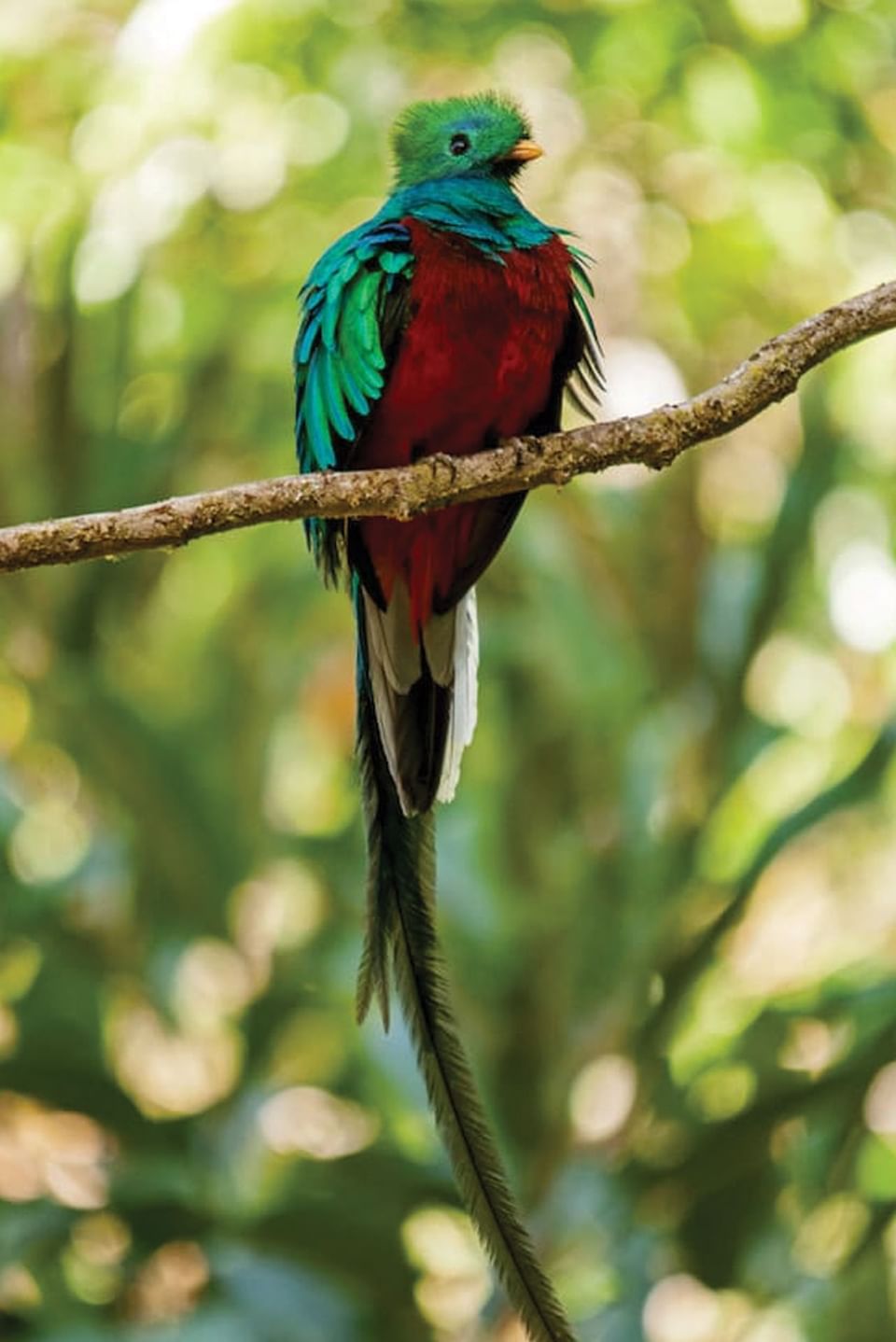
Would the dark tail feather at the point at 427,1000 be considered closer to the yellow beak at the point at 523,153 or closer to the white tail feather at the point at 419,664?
the white tail feather at the point at 419,664

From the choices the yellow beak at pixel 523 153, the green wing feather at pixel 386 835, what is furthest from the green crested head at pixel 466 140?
the green wing feather at pixel 386 835

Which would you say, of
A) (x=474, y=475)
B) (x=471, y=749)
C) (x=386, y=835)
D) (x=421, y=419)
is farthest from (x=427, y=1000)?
(x=471, y=749)

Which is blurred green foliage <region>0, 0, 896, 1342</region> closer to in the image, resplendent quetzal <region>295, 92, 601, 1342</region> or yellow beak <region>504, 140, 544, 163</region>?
resplendent quetzal <region>295, 92, 601, 1342</region>

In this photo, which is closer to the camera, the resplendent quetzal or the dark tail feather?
the dark tail feather

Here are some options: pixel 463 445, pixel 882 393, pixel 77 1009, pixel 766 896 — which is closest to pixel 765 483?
pixel 882 393

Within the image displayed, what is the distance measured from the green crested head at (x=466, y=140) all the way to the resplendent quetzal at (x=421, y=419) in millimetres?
60

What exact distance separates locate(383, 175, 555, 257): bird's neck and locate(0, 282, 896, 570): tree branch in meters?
0.40

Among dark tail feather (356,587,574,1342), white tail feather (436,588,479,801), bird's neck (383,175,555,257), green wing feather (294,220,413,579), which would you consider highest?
bird's neck (383,175,555,257)

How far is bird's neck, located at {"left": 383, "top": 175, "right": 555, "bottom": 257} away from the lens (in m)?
2.55

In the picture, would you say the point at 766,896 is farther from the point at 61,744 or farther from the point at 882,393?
the point at 61,744

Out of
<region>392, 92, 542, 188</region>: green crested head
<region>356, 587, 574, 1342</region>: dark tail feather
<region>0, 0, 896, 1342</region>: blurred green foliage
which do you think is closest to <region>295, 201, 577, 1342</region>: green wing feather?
<region>356, 587, 574, 1342</region>: dark tail feather

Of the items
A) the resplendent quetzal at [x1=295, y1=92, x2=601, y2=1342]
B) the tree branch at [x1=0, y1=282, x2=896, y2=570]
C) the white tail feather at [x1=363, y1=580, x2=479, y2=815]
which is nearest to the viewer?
the tree branch at [x1=0, y1=282, x2=896, y2=570]

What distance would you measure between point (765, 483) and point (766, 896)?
4.73 feet

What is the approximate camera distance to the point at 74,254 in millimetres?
4758
